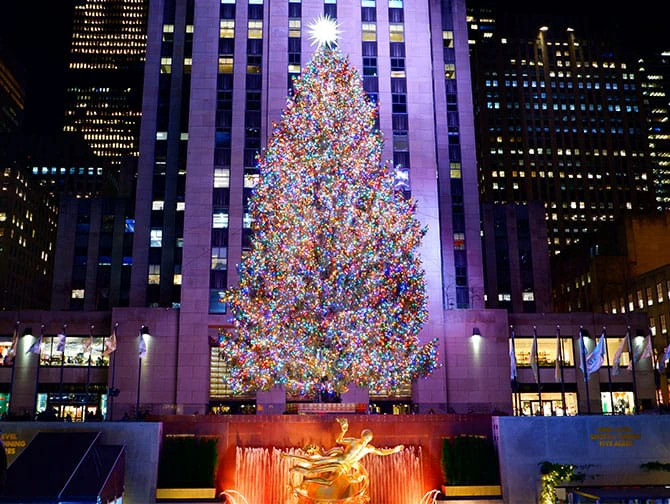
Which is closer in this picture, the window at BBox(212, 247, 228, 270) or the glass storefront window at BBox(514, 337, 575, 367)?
the window at BBox(212, 247, 228, 270)

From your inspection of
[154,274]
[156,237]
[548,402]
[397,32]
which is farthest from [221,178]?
[548,402]

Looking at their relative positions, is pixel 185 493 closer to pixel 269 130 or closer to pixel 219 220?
pixel 219 220

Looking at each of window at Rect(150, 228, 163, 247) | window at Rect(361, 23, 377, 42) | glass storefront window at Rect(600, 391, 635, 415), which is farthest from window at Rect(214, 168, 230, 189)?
glass storefront window at Rect(600, 391, 635, 415)

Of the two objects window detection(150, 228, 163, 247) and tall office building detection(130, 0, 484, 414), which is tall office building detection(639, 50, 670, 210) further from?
window detection(150, 228, 163, 247)

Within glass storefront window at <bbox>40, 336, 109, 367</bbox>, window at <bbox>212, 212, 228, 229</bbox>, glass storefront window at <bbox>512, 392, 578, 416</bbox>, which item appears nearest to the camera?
window at <bbox>212, 212, 228, 229</bbox>

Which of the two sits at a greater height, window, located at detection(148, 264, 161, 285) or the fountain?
window, located at detection(148, 264, 161, 285)

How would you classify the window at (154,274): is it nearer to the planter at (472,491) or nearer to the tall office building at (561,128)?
the planter at (472,491)

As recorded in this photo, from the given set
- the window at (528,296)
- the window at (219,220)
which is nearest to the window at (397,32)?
the window at (219,220)

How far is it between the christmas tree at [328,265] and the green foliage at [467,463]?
25.1 feet

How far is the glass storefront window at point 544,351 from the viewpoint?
58.9 meters

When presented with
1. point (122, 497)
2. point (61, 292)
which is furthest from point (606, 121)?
point (122, 497)

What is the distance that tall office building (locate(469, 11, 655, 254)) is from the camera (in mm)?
151500

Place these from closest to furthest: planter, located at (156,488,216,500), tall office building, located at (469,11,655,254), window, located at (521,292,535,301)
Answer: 1. planter, located at (156,488,216,500)
2. window, located at (521,292,535,301)
3. tall office building, located at (469,11,655,254)

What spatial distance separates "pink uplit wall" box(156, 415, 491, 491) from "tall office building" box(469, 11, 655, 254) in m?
127
